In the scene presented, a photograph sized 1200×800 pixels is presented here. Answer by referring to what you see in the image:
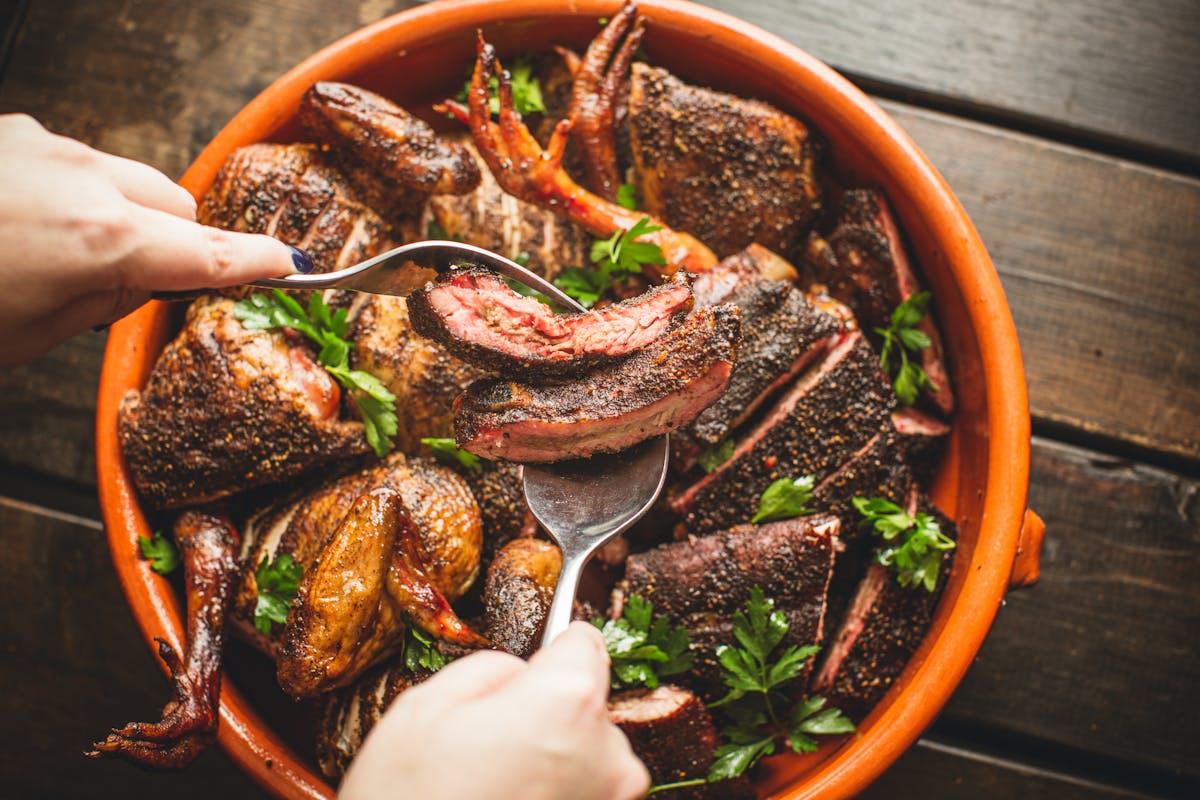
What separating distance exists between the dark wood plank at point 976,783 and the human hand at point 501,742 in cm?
174

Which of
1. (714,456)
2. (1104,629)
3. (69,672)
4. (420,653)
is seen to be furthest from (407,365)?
(1104,629)

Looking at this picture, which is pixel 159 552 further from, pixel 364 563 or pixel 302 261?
pixel 302 261

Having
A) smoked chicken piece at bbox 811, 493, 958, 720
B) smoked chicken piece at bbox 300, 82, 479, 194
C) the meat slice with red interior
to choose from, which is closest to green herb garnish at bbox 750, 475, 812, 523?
the meat slice with red interior

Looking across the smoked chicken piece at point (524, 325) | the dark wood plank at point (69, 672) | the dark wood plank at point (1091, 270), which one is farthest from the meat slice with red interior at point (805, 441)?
the dark wood plank at point (69, 672)

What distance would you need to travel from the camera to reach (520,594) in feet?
6.29

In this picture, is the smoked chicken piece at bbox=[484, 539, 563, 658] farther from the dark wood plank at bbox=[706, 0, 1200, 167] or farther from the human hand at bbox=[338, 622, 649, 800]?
the dark wood plank at bbox=[706, 0, 1200, 167]

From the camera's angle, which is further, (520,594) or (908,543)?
(908,543)

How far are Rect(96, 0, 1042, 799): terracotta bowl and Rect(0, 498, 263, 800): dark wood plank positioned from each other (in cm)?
65

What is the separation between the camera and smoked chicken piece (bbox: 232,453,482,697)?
71.1 inches

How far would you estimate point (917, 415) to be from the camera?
2.29 m

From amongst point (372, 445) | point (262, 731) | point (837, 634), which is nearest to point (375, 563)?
point (372, 445)

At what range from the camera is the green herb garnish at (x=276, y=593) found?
2002mm

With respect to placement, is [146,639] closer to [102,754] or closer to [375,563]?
[102,754]

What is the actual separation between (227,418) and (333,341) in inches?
12.4
